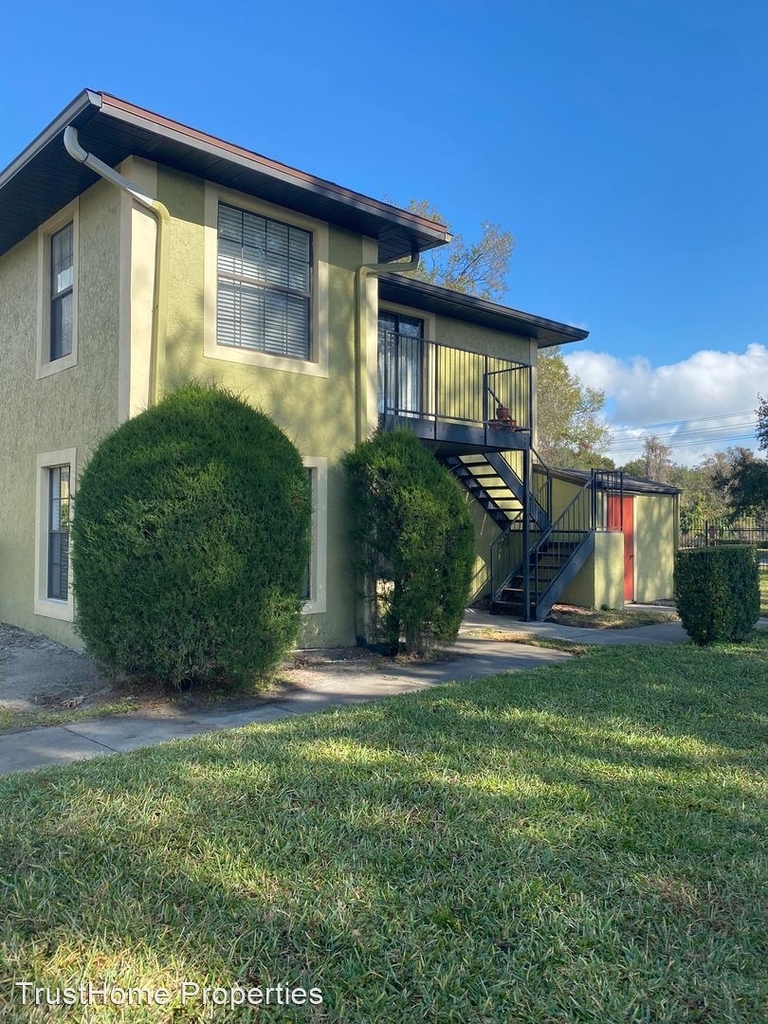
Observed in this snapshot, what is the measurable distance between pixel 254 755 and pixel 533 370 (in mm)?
10852

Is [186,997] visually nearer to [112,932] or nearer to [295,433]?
[112,932]

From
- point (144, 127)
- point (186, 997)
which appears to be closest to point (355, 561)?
point (144, 127)

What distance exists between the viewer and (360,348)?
9.69 meters

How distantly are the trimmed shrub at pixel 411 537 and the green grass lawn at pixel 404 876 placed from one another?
11.0 feet

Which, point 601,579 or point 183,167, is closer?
point 183,167

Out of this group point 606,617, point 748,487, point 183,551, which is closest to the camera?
point 183,551

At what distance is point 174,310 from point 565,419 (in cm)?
2815

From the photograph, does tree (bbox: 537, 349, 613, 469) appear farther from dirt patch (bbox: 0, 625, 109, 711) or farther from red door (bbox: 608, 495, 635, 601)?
dirt patch (bbox: 0, 625, 109, 711)

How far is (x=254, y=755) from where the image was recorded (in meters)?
4.70

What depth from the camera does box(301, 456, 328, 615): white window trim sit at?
29.9ft

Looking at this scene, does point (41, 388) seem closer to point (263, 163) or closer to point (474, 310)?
point (263, 163)

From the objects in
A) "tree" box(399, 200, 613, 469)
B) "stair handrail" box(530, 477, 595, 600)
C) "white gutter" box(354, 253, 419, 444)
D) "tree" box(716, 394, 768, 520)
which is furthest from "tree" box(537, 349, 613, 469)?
"white gutter" box(354, 253, 419, 444)

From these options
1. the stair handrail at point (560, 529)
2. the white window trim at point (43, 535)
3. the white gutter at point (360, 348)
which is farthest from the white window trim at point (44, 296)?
the stair handrail at point (560, 529)

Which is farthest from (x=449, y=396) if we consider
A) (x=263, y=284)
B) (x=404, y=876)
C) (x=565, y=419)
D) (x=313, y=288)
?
(x=565, y=419)
